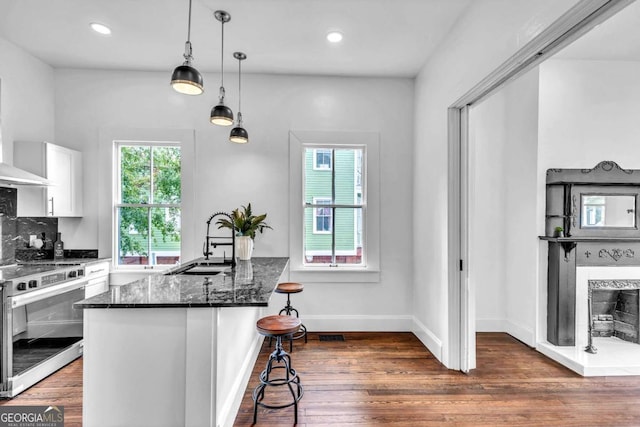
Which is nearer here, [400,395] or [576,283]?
[400,395]

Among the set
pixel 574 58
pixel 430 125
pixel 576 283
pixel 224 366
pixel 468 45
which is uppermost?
pixel 574 58

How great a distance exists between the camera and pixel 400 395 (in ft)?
8.07

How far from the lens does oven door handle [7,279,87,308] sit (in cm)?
242

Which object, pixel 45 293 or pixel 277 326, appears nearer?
pixel 277 326

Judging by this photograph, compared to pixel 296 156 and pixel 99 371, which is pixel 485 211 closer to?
pixel 296 156

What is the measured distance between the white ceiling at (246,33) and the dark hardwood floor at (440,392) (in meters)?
3.15

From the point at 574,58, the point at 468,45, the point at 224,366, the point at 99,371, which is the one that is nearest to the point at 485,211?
the point at 574,58

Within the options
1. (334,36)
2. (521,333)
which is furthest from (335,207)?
(521,333)

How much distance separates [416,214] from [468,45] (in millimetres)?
1841

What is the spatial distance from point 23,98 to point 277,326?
3678 millimetres

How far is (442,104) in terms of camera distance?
309 cm

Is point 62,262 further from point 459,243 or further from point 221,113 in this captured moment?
point 459,243

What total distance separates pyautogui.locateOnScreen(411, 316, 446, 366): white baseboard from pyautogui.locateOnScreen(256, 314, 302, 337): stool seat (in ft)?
5.47

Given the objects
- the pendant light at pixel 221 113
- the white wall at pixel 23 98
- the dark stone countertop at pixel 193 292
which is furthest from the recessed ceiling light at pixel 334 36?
the white wall at pixel 23 98
